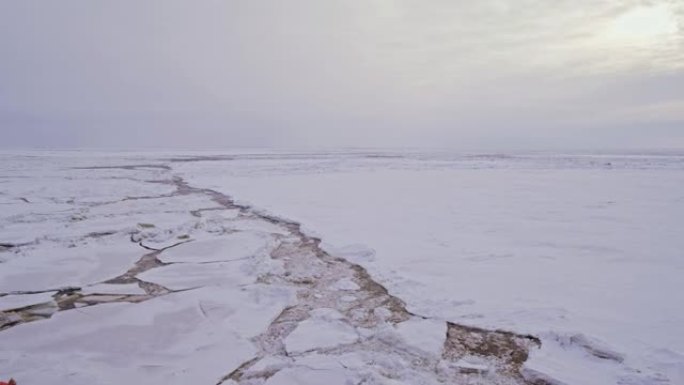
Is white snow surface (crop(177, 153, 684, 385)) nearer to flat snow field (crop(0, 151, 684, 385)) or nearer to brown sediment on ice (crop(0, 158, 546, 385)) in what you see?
flat snow field (crop(0, 151, 684, 385))

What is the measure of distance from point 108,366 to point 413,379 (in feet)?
6.40

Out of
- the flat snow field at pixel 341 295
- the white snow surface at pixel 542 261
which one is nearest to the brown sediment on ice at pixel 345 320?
the flat snow field at pixel 341 295

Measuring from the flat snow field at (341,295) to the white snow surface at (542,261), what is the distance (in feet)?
0.07

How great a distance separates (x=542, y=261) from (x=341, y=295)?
97.2 inches

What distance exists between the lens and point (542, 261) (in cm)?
509

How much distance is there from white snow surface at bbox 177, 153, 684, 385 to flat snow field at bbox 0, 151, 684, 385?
2 cm

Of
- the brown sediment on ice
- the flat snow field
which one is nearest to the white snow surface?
the flat snow field

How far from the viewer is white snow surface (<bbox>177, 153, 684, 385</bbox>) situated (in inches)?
121

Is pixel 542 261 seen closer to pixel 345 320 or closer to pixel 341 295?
pixel 341 295

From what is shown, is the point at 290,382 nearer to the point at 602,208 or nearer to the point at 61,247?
the point at 61,247

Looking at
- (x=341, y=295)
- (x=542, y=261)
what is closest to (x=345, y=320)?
(x=341, y=295)

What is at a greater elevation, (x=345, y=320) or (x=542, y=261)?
(x=542, y=261)

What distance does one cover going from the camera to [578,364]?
9.36ft

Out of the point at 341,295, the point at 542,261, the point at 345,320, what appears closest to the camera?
the point at 345,320
